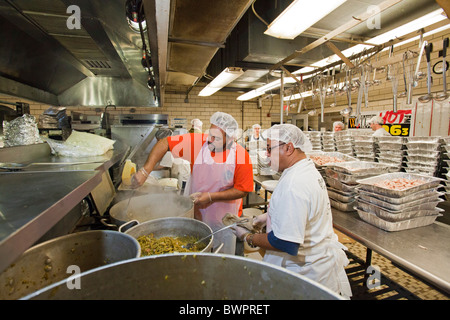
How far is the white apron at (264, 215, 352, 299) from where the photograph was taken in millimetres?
1469

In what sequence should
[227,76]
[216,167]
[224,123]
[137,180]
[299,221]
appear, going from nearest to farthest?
[299,221] → [137,180] → [224,123] → [216,167] → [227,76]

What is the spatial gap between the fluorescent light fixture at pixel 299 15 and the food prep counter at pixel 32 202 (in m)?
2.17

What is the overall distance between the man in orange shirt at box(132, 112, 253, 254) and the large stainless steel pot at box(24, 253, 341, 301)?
1364 millimetres

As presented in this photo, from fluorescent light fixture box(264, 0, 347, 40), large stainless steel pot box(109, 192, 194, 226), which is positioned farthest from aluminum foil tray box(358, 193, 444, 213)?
fluorescent light fixture box(264, 0, 347, 40)

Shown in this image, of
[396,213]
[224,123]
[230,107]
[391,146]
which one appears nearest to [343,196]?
[396,213]

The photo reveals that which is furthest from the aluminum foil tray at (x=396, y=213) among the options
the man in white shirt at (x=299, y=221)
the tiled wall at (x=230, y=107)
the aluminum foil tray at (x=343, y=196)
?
the tiled wall at (x=230, y=107)

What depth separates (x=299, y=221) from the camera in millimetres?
1280

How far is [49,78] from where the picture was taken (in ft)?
11.4

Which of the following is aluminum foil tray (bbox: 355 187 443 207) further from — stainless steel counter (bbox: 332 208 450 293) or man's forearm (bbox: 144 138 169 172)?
man's forearm (bbox: 144 138 169 172)

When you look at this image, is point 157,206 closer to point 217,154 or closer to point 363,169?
point 217,154

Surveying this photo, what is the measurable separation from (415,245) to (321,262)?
788 millimetres
